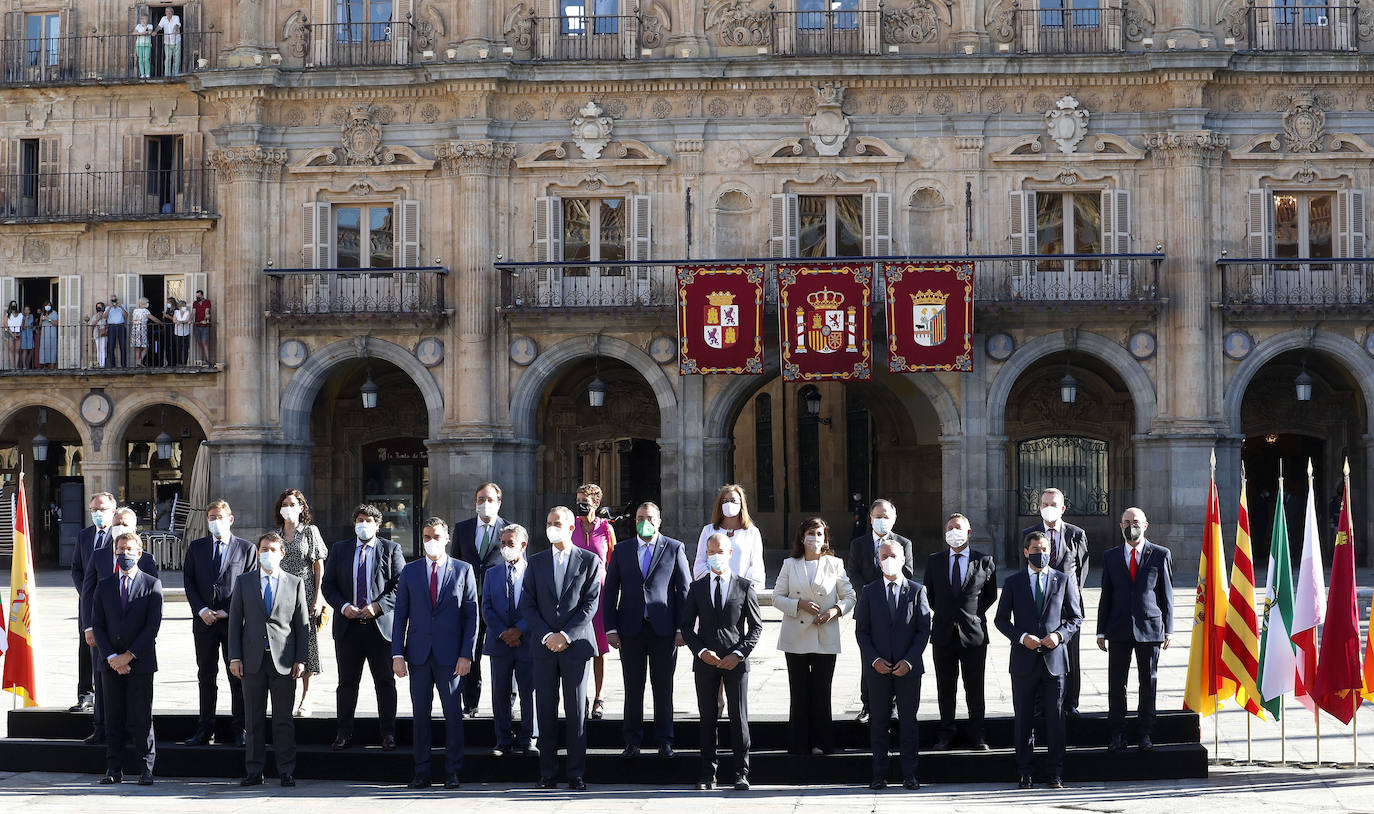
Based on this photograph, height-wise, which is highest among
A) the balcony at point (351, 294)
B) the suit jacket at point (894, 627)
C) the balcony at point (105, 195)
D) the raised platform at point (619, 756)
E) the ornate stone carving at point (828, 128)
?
the ornate stone carving at point (828, 128)

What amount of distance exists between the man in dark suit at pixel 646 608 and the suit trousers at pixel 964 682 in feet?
6.62

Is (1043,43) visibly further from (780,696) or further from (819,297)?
(780,696)

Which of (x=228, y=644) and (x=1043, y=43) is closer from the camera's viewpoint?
(x=228, y=644)

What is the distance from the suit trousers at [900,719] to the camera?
495 inches

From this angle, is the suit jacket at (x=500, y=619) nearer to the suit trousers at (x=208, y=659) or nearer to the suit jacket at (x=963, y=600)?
the suit trousers at (x=208, y=659)

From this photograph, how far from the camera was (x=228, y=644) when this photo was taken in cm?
1313

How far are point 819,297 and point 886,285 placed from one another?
1223 millimetres

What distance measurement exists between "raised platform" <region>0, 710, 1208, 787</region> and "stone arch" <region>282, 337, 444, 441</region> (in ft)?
59.2

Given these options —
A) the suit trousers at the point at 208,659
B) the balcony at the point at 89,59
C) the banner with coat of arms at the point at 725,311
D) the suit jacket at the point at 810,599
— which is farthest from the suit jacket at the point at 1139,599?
the balcony at the point at 89,59

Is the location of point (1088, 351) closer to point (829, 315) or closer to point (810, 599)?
point (829, 315)

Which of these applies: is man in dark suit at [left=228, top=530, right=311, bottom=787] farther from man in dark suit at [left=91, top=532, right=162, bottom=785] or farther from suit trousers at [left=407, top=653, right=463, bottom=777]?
suit trousers at [left=407, top=653, right=463, bottom=777]

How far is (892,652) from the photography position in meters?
12.7

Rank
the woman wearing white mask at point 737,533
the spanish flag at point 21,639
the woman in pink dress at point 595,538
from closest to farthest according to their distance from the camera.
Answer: the woman in pink dress at point 595,538, the woman wearing white mask at point 737,533, the spanish flag at point 21,639

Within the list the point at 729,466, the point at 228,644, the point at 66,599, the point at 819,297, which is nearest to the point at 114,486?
the point at 66,599
